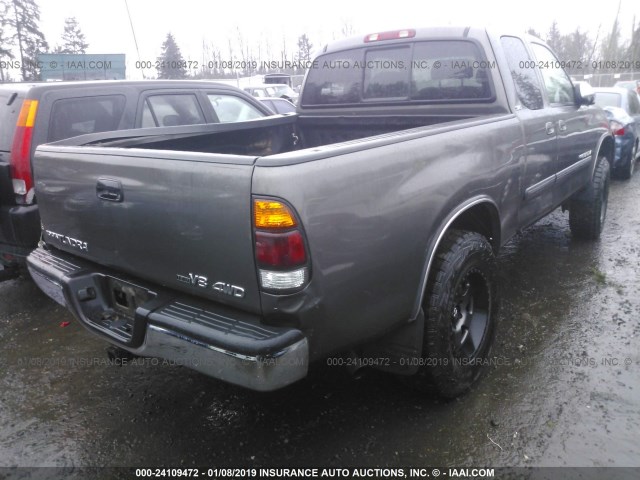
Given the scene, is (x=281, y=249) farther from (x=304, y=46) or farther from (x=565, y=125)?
(x=304, y=46)

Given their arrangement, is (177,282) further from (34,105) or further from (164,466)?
(34,105)

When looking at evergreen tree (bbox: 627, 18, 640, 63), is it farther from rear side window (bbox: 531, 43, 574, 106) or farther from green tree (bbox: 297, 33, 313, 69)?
rear side window (bbox: 531, 43, 574, 106)

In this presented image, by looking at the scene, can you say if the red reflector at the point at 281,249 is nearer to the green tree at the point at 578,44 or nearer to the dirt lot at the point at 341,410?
the dirt lot at the point at 341,410

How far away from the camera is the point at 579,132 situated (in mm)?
4355

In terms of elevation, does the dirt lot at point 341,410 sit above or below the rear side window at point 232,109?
below

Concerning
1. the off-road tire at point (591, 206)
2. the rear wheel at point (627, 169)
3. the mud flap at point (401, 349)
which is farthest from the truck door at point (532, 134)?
the rear wheel at point (627, 169)

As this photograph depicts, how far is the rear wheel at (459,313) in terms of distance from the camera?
2.46 meters

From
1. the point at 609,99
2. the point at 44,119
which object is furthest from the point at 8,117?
the point at 609,99

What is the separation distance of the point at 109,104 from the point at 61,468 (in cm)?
325

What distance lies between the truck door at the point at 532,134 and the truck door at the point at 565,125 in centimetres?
15

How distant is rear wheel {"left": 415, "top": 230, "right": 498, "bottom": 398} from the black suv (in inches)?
121

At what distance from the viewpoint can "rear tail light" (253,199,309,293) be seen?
181 centimetres

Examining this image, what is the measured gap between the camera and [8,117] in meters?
4.08

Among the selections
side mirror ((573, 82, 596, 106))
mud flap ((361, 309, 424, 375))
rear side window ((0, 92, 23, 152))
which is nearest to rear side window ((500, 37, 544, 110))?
side mirror ((573, 82, 596, 106))
